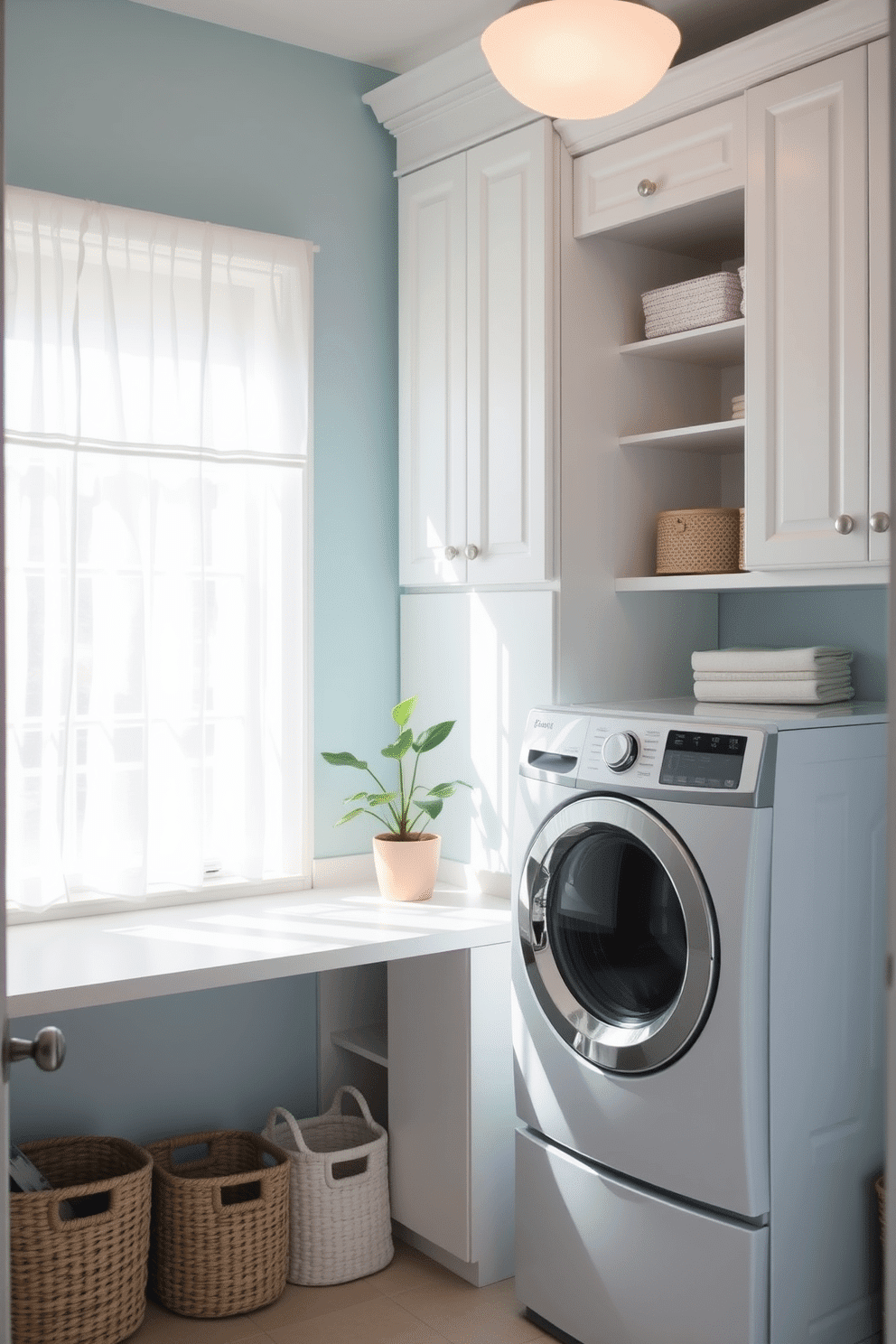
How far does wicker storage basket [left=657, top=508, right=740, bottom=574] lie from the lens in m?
2.69

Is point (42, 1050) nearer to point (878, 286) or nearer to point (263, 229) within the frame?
point (878, 286)

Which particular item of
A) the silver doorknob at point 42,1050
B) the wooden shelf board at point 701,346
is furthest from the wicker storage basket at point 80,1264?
the wooden shelf board at point 701,346

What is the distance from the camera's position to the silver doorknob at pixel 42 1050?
1216 mm

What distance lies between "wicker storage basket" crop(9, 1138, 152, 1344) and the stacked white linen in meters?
1.50

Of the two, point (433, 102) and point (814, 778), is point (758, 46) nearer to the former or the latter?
point (433, 102)

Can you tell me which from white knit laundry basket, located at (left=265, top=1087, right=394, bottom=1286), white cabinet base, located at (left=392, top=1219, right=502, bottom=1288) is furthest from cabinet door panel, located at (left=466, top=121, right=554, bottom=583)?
white cabinet base, located at (left=392, top=1219, right=502, bottom=1288)

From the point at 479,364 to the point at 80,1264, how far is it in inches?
80.0

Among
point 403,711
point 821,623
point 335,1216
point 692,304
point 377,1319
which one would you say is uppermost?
point 692,304

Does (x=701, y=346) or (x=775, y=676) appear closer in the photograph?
(x=775, y=676)

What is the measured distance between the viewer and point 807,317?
2309mm

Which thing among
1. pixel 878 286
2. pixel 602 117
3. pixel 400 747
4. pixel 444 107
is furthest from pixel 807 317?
pixel 400 747

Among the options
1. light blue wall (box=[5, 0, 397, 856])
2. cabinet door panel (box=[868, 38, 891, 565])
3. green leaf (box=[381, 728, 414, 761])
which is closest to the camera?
cabinet door panel (box=[868, 38, 891, 565])

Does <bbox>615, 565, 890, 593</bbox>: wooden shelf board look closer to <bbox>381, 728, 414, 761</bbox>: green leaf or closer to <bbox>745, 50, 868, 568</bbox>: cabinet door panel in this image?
<bbox>745, 50, 868, 568</bbox>: cabinet door panel

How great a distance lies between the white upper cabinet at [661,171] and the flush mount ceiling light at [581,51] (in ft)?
1.82
